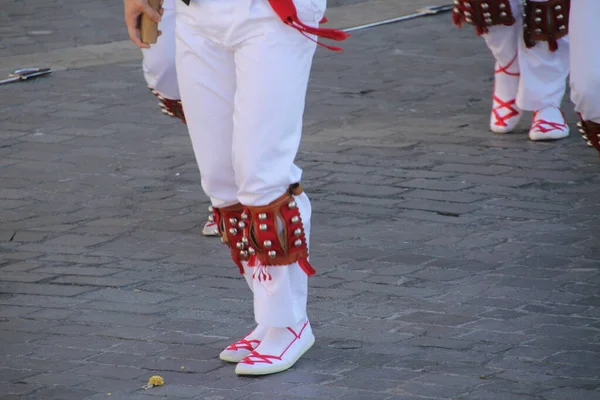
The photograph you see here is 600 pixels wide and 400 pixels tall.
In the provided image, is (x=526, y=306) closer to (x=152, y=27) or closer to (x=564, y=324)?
(x=564, y=324)

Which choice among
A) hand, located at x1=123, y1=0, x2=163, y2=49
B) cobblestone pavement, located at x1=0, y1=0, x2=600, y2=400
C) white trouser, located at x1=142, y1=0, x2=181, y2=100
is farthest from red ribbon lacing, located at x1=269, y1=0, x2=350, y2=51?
white trouser, located at x1=142, y1=0, x2=181, y2=100

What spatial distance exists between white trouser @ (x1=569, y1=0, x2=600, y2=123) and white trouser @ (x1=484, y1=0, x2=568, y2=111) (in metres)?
2.62

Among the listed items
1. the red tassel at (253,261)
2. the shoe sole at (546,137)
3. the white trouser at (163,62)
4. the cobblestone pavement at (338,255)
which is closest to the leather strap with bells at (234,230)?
the red tassel at (253,261)

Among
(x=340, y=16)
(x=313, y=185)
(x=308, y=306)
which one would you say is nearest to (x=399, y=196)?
(x=313, y=185)

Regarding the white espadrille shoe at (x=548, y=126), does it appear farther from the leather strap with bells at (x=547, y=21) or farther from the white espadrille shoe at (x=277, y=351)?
the white espadrille shoe at (x=277, y=351)

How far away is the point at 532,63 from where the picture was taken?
23.2 feet

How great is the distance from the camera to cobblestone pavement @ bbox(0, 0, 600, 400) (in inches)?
162

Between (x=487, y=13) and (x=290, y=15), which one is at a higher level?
(x=290, y=15)

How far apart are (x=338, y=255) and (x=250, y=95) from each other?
171 centimetres

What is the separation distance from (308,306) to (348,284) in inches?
12.0

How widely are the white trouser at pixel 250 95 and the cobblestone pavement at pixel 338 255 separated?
20.1 inches

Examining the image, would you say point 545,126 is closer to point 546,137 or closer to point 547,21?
point 546,137

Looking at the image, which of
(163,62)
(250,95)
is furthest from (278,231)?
(163,62)

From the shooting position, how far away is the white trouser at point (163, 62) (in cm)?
546
